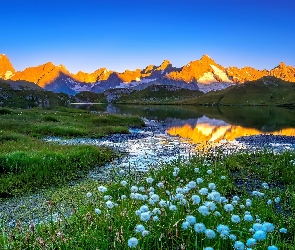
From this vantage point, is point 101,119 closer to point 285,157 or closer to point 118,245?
point 285,157

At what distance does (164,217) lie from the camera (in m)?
8.47

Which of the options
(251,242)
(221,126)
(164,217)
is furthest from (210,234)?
(221,126)

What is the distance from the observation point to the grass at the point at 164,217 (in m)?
7.34

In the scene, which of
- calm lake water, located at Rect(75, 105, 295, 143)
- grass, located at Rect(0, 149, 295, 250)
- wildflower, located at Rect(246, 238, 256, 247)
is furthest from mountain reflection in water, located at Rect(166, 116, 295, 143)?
wildflower, located at Rect(246, 238, 256, 247)

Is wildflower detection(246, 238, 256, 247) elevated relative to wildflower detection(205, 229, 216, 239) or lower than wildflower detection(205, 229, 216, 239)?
elevated

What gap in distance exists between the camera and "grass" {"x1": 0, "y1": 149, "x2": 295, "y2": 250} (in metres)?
7.34

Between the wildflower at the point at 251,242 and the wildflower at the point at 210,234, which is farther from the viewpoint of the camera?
the wildflower at the point at 210,234

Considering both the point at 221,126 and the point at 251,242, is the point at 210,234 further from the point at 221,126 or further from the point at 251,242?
the point at 221,126

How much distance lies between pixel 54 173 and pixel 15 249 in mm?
15060

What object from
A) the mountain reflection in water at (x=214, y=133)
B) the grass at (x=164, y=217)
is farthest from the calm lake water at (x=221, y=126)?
the grass at (x=164, y=217)

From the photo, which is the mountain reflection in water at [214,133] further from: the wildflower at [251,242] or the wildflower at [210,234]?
the wildflower at [251,242]

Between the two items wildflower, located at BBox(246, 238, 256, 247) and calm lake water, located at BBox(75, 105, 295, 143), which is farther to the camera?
calm lake water, located at BBox(75, 105, 295, 143)

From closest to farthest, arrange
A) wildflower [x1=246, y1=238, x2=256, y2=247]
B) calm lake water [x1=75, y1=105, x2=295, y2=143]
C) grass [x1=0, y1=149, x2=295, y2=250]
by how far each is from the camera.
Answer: wildflower [x1=246, y1=238, x2=256, y2=247], grass [x1=0, y1=149, x2=295, y2=250], calm lake water [x1=75, y1=105, x2=295, y2=143]

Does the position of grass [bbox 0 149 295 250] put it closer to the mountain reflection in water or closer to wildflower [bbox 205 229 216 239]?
wildflower [bbox 205 229 216 239]
